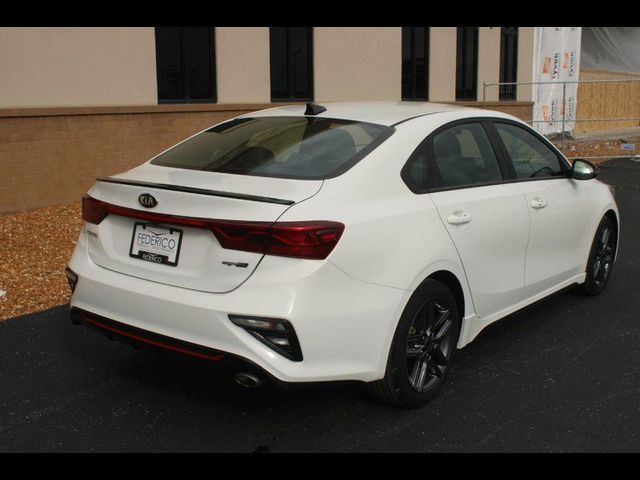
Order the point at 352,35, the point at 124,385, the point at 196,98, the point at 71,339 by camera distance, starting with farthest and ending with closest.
→ the point at 352,35
the point at 196,98
the point at 71,339
the point at 124,385

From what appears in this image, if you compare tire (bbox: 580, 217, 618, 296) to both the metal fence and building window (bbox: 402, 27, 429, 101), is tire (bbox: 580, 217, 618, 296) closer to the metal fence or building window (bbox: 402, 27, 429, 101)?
building window (bbox: 402, 27, 429, 101)

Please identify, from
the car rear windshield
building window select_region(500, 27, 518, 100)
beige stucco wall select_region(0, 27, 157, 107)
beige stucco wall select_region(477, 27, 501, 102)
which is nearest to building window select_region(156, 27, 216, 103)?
beige stucco wall select_region(0, 27, 157, 107)

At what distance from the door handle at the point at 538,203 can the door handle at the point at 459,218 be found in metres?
0.85

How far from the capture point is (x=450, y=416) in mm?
4012

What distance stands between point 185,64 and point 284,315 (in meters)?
9.31

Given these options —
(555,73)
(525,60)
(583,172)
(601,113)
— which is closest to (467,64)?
(525,60)

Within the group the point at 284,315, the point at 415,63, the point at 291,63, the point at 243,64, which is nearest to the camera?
the point at 284,315

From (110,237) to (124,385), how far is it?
99cm

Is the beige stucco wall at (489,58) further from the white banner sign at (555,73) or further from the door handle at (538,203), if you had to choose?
the door handle at (538,203)

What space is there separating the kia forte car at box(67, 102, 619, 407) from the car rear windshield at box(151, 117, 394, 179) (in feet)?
0.05

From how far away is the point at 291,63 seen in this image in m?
13.3

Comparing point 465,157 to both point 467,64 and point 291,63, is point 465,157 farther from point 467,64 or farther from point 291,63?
point 467,64
